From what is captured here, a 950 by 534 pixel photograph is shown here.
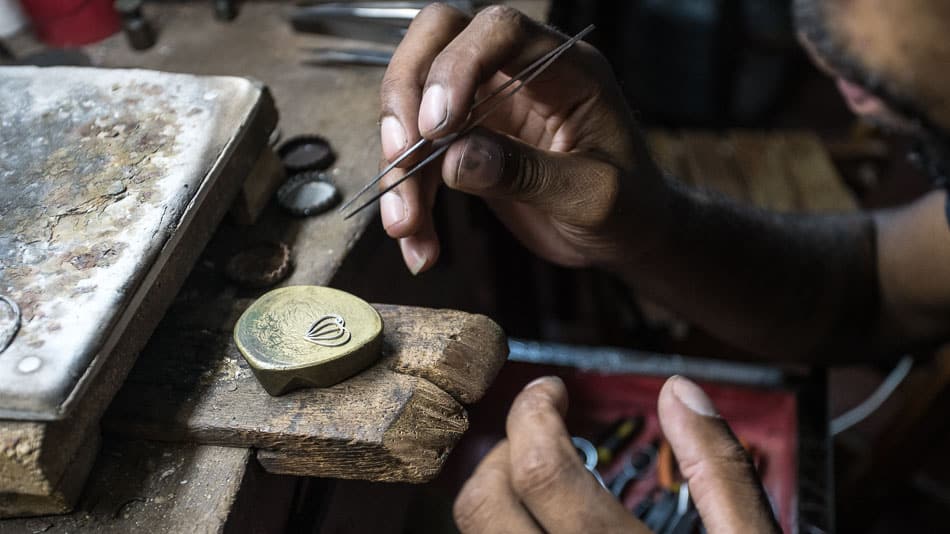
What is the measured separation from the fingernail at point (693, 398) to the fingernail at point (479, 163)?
0.27 metres

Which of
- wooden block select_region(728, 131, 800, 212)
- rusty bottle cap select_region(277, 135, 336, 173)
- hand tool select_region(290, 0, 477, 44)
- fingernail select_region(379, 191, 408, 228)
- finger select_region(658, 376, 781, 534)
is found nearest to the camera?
finger select_region(658, 376, 781, 534)

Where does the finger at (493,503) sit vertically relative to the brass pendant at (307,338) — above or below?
below

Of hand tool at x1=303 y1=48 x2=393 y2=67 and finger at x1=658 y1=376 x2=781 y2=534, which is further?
hand tool at x1=303 y1=48 x2=393 y2=67

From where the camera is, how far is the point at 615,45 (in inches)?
101

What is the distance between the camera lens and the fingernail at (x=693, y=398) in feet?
2.46

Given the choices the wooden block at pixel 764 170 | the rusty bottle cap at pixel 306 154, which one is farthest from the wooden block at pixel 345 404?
the wooden block at pixel 764 170

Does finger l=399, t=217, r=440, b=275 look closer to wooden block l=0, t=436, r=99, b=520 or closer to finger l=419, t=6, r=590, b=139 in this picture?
finger l=419, t=6, r=590, b=139

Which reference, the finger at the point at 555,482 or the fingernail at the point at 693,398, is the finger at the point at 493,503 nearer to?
the finger at the point at 555,482

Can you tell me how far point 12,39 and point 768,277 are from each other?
4.37ft

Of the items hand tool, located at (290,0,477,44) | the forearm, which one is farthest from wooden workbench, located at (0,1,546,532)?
hand tool, located at (290,0,477,44)

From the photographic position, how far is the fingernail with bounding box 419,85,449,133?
75cm

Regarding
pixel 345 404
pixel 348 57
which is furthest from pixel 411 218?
pixel 348 57

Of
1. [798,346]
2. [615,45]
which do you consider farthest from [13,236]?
[615,45]

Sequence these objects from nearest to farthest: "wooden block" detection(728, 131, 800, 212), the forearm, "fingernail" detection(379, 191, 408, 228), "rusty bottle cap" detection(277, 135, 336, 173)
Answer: "fingernail" detection(379, 191, 408, 228) → "rusty bottle cap" detection(277, 135, 336, 173) → the forearm → "wooden block" detection(728, 131, 800, 212)
